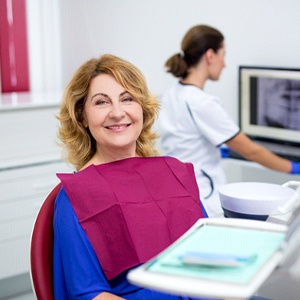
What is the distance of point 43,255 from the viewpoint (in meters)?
1.38

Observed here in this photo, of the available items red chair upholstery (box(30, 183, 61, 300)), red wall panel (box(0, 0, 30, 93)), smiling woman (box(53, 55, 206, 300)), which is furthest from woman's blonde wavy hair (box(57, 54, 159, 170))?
red wall panel (box(0, 0, 30, 93))

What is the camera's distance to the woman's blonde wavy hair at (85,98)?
1.55 metres

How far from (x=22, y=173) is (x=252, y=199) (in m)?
1.73

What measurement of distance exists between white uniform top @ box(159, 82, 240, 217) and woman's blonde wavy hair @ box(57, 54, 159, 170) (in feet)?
2.59

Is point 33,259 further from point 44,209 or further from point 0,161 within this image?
point 0,161

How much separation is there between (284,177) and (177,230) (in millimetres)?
1676

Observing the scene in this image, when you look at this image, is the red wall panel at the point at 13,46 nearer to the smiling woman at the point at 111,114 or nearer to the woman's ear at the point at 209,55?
the woman's ear at the point at 209,55

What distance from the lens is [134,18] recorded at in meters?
3.65

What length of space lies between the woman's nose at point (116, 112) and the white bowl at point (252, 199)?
361 mm

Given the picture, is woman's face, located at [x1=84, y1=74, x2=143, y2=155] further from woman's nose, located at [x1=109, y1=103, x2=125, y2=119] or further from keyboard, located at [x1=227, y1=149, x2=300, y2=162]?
keyboard, located at [x1=227, y1=149, x2=300, y2=162]

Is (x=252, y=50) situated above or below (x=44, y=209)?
above

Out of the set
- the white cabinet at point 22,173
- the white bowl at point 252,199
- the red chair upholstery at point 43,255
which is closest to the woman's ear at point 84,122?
the red chair upholstery at point 43,255

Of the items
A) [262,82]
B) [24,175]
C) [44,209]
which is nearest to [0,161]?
[24,175]

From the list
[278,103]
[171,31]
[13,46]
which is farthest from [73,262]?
[13,46]
